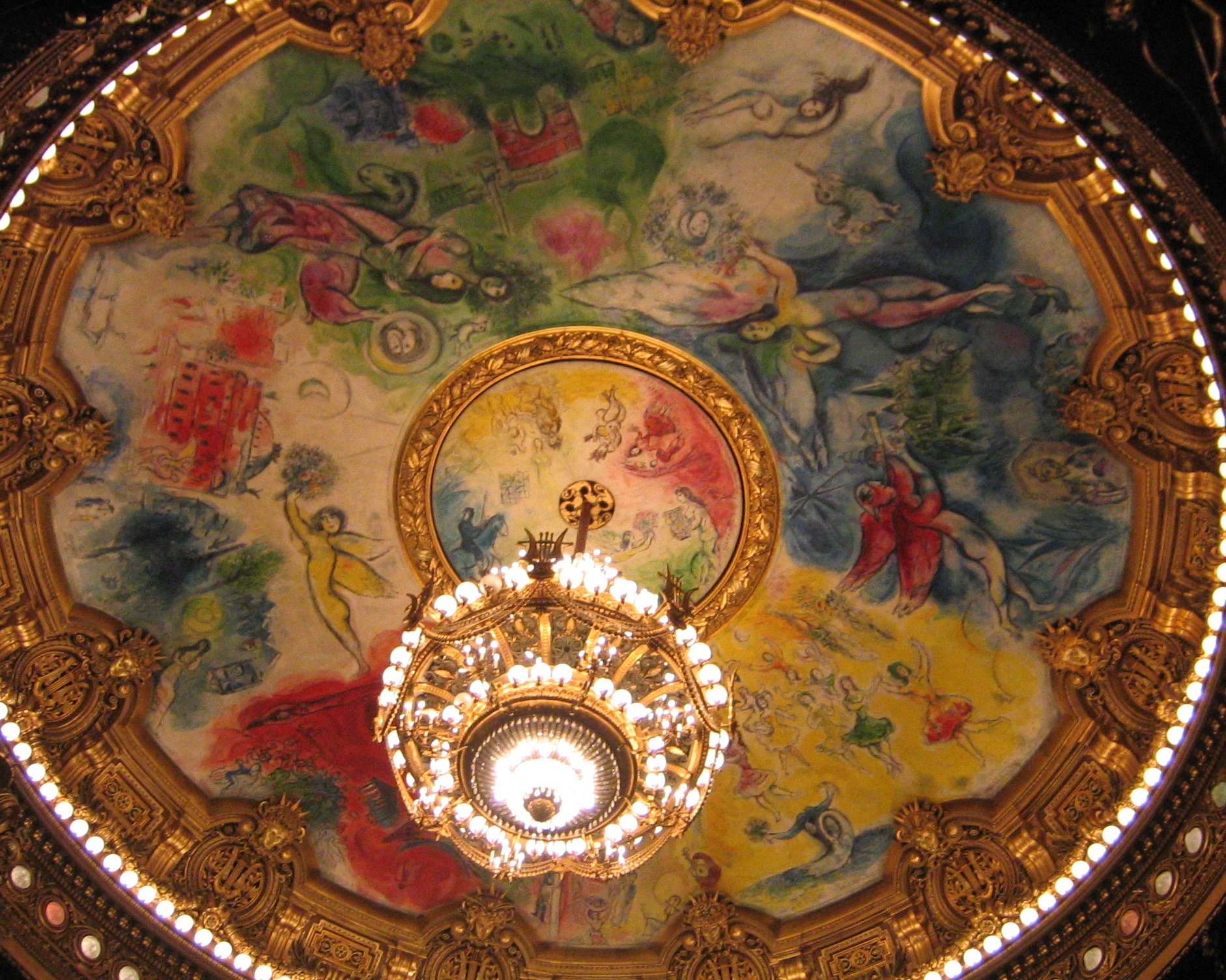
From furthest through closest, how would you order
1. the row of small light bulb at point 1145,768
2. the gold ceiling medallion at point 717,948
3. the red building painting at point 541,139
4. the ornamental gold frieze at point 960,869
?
the gold ceiling medallion at point 717,948
the ornamental gold frieze at point 960,869
the red building painting at point 541,139
the row of small light bulb at point 1145,768

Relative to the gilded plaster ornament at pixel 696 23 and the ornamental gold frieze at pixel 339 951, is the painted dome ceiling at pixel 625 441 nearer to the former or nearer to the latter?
the ornamental gold frieze at pixel 339 951

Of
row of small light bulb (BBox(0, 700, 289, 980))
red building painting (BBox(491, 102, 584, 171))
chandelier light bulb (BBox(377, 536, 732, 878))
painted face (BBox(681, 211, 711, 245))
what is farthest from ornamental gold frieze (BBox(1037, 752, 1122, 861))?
row of small light bulb (BBox(0, 700, 289, 980))

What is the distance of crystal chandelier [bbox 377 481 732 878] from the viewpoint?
1056 cm

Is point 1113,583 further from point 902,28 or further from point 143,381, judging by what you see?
point 143,381

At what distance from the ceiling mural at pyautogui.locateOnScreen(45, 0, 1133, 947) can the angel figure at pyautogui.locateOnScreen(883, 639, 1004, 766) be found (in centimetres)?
4

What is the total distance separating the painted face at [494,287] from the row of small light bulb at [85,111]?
3.39 m

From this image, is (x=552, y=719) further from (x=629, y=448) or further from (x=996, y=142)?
(x=996, y=142)

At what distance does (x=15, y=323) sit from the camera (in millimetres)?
11398

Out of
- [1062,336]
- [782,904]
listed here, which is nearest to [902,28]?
[1062,336]

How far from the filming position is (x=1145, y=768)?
1184 cm

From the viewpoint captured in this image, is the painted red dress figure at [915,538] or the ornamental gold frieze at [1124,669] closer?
the ornamental gold frieze at [1124,669]

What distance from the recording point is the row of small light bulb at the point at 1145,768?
33.9ft

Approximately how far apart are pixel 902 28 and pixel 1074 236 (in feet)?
7.53

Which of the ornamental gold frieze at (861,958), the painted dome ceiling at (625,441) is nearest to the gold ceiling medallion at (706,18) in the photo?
the painted dome ceiling at (625,441)
